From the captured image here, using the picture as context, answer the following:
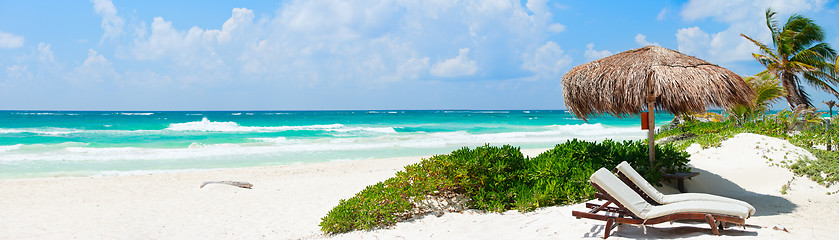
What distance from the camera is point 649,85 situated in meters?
5.93

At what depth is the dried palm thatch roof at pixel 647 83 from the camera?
18.6ft

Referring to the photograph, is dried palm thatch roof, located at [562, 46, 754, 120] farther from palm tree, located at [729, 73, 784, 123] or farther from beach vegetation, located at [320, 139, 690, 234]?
palm tree, located at [729, 73, 784, 123]

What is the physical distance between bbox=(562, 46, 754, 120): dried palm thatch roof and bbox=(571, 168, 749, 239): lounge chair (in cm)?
169

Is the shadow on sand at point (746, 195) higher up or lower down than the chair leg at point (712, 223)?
lower down

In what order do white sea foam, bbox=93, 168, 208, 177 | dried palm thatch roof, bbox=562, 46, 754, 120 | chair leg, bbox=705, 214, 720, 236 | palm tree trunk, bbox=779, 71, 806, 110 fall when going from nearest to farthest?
chair leg, bbox=705, 214, 720, 236
dried palm thatch roof, bbox=562, 46, 754, 120
white sea foam, bbox=93, 168, 208, 177
palm tree trunk, bbox=779, 71, 806, 110

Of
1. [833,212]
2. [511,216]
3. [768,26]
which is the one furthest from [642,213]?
[768,26]

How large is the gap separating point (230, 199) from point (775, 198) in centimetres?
828

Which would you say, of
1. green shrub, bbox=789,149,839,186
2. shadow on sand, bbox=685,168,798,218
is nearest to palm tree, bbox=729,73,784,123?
green shrub, bbox=789,149,839,186

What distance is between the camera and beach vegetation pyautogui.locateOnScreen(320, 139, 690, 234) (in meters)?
5.97

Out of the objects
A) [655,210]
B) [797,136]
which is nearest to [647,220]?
[655,210]

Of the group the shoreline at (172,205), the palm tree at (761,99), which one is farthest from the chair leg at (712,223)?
the palm tree at (761,99)

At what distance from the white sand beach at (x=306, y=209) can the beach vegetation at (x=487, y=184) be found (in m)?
0.20

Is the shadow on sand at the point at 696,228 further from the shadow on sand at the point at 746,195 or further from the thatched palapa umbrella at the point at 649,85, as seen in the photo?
the thatched palapa umbrella at the point at 649,85

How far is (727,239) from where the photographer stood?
3969mm
